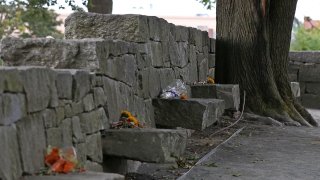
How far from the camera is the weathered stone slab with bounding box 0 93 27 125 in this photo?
3553mm

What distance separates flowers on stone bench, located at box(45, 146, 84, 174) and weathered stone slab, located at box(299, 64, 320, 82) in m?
11.6

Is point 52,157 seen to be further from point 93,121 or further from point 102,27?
point 102,27

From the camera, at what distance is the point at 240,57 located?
33.3 ft

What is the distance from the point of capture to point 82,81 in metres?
4.77

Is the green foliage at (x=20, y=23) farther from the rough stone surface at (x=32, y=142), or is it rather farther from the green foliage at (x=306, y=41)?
the rough stone surface at (x=32, y=142)

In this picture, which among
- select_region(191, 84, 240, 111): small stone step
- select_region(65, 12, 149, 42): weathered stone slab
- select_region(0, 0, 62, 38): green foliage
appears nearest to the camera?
select_region(65, 12, 149, 42): weathered stone slab

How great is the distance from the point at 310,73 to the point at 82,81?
11.3 meters

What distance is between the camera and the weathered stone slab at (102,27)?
6.59 m

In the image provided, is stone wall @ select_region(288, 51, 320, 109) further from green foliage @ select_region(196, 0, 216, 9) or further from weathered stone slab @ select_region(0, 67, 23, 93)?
weathered stone slab @ select_region(0, 67, 23, 93)

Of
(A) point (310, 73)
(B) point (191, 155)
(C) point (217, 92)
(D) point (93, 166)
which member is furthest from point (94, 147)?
(A) point (310, 73)

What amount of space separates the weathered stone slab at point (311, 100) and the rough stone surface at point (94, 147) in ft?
36.1

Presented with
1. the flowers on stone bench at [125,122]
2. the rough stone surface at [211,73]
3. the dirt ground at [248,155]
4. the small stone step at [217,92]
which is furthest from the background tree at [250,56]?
the flowers on stone bench at [125,122]

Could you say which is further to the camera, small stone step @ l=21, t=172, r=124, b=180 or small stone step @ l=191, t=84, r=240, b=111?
small stone step @ l=191, t=84, r=240, b=111

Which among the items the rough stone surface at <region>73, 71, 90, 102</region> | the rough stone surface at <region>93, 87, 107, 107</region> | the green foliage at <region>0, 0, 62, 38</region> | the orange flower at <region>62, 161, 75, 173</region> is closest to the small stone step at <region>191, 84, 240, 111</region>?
the rough stone surface at <region>93, 87, 107, 107</region>
